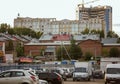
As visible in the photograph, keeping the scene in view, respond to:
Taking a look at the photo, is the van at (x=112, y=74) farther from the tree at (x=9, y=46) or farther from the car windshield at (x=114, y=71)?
the tree at (x=9, y=46)

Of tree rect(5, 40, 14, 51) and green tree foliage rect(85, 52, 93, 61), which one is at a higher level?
tree rect(5, 40, 14, 51)

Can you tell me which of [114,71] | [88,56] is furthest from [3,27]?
[114,71]

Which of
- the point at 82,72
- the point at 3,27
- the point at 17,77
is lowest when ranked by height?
the point at 82,72

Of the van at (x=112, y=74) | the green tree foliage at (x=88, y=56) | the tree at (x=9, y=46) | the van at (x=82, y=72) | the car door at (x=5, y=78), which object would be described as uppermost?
the car door at (x=5, y=78)

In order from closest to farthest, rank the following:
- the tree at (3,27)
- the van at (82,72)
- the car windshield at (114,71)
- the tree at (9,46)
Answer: the car windshield at (114,71) < the van at (82,72) < the tree at (9,46) < the tree at (3,27)

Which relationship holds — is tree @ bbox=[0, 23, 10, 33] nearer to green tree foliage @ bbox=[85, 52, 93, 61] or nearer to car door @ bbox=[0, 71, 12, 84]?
green tree foliage @ bbox=[85, 52, 93, 61]

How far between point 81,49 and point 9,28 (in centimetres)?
5388

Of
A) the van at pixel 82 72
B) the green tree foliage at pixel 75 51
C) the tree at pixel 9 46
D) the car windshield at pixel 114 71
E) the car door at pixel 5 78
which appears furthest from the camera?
the tree at pixel 9 46

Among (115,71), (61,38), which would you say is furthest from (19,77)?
(61,38)

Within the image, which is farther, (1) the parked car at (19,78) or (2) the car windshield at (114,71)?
(2) the car windshield at (114,71)

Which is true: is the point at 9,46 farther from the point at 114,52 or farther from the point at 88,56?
the point at 114,52

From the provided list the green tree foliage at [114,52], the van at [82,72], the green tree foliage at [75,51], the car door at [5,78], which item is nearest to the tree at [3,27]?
the green tree foliage at [75,51]

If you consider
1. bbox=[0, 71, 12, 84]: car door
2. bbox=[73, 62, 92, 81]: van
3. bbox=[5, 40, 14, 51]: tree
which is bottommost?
bbox=[5, 40, 14, 51]: tree

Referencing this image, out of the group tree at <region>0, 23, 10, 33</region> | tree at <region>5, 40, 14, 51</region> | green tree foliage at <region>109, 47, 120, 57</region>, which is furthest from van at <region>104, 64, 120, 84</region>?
tree at <region>0, 23, 10, 33</region>
